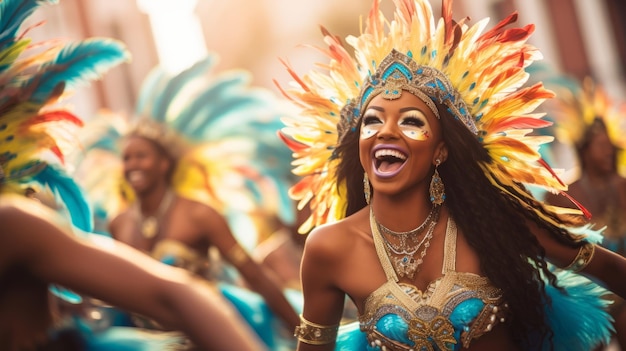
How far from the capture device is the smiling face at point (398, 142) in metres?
3.62

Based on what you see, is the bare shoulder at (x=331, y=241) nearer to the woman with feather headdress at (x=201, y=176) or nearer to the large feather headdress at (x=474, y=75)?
the large feather headdress at (x=474, y=75)

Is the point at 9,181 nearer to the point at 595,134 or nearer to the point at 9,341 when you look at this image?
the point at 9,341

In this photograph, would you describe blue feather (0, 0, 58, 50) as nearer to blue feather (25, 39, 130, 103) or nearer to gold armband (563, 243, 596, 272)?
blue feather (25, 39, 130, 103)

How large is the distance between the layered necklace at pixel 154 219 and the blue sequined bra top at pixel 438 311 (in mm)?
3535

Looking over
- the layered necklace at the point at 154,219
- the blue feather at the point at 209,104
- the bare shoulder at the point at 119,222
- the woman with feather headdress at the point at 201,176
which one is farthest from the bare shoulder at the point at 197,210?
the blue feather at the point at 209,104

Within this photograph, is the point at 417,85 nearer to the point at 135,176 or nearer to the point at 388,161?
the point at 388,161

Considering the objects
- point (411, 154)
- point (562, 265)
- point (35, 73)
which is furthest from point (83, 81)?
point (562, 265)

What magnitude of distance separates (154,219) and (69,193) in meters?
3.47

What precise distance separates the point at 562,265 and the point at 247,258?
2.95 metres

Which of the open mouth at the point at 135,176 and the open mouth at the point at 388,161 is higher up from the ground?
the open mouth at the point at 388,161

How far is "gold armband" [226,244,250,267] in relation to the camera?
6.40 m

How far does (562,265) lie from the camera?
3.82 m

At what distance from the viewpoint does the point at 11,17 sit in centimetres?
→ 328

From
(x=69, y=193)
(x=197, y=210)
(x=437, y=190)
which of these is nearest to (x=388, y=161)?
(x=437, y=190)
